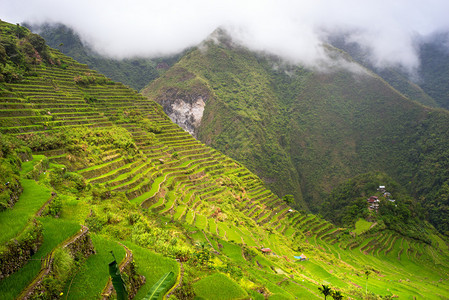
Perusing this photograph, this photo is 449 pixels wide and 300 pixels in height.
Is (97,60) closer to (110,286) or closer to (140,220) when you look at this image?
(140,220)

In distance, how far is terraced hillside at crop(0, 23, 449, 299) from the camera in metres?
5.52

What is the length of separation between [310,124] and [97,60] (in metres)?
105

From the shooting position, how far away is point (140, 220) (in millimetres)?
11375

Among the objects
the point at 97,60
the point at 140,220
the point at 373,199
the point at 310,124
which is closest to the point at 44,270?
the point at 140,220

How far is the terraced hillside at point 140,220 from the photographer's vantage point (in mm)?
5523

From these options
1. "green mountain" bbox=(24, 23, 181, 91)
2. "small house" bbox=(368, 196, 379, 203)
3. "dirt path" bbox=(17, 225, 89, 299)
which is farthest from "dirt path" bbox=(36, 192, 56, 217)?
"green mountain" bbox=(24, 23, 181, 91)

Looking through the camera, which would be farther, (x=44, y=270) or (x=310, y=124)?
(x=310, y=124)

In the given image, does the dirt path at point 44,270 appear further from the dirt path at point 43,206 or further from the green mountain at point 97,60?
the green mountain at point 97,60

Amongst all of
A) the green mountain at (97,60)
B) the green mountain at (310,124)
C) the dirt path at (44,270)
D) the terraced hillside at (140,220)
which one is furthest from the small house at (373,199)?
the green mountain at (97,60)

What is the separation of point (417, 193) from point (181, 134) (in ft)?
256

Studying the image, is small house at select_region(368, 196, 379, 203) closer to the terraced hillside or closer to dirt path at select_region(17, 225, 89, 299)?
the terraced hillside

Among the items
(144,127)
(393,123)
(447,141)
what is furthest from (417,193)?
(144,127)

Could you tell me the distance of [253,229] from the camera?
92.4 feet

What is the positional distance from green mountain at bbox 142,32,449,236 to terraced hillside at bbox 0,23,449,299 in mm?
31772
